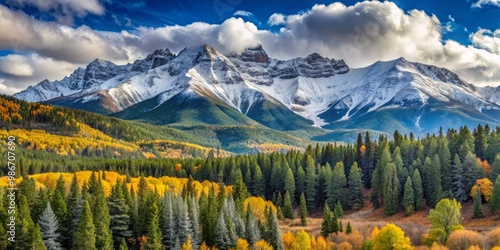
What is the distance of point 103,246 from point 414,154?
11175cm

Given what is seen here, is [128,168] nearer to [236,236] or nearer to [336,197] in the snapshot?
[336,197]

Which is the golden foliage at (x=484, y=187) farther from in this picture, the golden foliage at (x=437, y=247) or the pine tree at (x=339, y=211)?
the golden foliage at (x=437, y=247)

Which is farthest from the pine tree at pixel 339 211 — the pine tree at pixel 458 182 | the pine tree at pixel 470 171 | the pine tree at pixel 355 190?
the pine tree at pixel 470 171

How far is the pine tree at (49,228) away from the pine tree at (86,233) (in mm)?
3863

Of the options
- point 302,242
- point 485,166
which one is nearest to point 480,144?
point 485,166

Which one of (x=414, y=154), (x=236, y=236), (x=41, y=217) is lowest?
(x=236, y=236)

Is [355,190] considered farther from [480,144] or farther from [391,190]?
[480,144]

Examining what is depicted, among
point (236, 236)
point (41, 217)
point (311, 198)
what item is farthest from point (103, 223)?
point (311, 198)

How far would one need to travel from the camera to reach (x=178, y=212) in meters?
102

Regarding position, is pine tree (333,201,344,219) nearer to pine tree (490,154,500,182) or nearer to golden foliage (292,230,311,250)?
pine tree (490,154,500,182)

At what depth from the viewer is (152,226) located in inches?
3762

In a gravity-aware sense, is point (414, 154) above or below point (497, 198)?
above

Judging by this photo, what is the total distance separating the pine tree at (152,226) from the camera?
93750mm

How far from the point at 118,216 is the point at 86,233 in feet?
45.0
